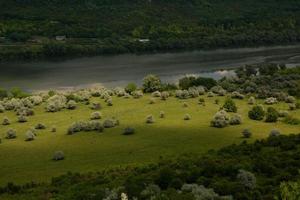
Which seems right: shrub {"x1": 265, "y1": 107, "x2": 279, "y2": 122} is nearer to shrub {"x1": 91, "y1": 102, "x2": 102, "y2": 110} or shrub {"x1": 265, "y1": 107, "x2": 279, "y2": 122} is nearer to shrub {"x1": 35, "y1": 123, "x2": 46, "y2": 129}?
shrub {"x1": 91, "y1": 102, "x2": 102, "y2": 110}

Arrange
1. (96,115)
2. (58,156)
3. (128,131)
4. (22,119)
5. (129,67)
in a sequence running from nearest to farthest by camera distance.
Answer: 1. (58,156)
2. (128,131)
3. (96,115)
4. (22,119)
5. (129,67)

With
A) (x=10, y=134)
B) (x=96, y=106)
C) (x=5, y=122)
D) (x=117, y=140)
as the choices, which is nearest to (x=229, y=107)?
(x=96, y=106)

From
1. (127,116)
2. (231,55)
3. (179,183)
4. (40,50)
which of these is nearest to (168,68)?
(231,55)

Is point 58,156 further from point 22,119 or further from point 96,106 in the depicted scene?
point 96,106

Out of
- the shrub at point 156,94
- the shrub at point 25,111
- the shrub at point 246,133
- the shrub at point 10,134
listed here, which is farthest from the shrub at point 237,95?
the shrub at point 10,134

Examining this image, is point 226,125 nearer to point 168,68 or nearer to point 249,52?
point 168,68

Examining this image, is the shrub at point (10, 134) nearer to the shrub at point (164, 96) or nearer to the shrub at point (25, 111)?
the shrub at point (25, 111)

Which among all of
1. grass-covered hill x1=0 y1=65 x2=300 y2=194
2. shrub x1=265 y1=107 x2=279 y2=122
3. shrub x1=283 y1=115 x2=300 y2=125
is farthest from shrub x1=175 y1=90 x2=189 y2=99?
Answer: shrub x1=283 y1=115 x2=300 y2=125
